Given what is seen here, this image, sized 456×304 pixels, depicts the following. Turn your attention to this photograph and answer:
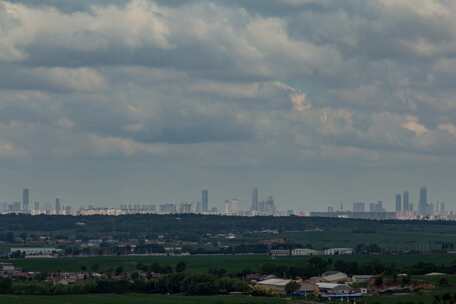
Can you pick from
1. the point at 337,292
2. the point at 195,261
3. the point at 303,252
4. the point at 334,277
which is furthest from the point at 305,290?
the point at 303,252

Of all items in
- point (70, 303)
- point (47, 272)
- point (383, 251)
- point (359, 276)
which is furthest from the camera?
point (383, 251)

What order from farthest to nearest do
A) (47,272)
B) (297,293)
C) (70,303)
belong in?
(47,272) → (297,293) → (70,303)

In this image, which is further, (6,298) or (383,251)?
(383,251)

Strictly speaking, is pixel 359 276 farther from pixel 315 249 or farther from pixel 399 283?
pixel 315 249

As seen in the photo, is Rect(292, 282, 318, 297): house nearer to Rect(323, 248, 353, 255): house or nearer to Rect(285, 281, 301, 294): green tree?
Rect(285, 281, 301, 294): green tree

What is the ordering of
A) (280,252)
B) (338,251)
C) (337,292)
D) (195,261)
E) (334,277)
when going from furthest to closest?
(338,251), (280,252), (195,261), (334,277), (337,292)

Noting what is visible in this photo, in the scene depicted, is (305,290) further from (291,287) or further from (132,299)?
(132,299)

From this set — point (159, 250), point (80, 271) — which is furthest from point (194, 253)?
point (80, 271)
